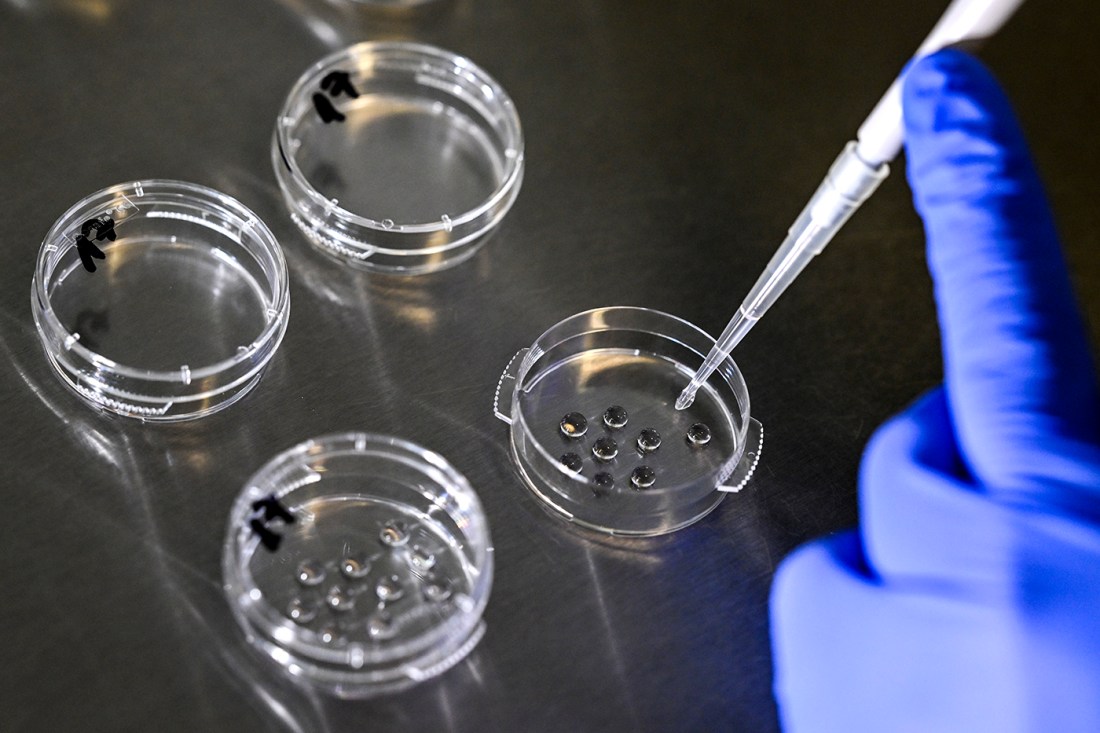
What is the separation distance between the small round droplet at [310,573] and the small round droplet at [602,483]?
392mm

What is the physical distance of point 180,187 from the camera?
1821 mm

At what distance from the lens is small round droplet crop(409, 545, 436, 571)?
1607mm

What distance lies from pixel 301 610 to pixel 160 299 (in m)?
0.53

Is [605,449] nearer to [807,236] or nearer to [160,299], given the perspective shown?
[807,236]

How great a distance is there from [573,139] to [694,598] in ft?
2.80

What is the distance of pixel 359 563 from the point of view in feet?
5.22

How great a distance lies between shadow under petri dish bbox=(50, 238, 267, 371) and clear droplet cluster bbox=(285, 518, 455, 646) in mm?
357

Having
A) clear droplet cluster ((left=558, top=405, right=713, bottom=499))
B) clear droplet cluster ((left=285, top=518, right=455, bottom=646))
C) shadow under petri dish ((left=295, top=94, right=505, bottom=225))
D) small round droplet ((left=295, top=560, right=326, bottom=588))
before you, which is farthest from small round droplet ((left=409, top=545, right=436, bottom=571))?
shadow under petri dish ((left=295, top=94, right=505, bottom=225))

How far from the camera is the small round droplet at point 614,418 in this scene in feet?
5.86

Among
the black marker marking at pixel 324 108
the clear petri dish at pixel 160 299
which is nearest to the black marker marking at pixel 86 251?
the clear petri dish at pixel 160 299

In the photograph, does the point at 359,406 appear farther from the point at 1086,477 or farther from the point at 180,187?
the point at 1086,477

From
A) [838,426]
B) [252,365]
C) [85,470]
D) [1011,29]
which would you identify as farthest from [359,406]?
[1011,29]

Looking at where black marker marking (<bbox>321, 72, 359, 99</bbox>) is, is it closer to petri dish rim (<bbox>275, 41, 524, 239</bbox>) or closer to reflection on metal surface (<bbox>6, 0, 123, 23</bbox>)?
petri dish rim (<bbox>275, 41, 524, 239</bbox>)

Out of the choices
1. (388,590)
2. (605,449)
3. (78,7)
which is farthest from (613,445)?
(78,7)
